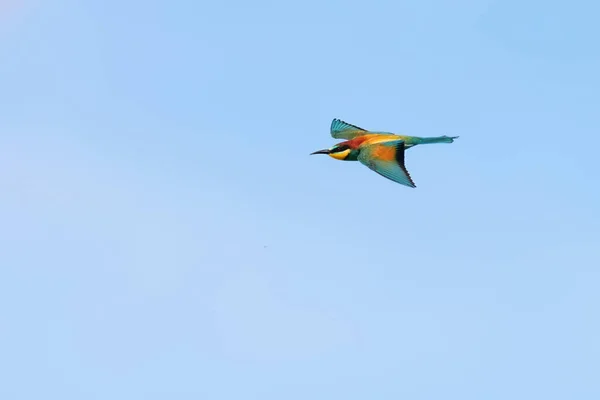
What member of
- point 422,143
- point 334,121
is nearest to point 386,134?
point 422,143

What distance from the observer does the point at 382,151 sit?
139 ft

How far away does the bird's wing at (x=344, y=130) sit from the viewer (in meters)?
47.8

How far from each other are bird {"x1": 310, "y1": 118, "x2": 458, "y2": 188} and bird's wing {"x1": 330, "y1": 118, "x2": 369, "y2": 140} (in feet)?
1.87

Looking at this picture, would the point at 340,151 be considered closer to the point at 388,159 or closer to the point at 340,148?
the point at 340,148

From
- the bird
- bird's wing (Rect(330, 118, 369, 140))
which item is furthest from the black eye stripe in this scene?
bird's wing (Rect(330, 118, 369, 140))

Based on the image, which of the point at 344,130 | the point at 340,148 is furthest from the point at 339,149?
the point at 344,130

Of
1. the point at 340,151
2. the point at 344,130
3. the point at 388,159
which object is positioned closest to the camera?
the point at 388,159

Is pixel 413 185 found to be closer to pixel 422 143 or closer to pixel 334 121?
pixel 422 143

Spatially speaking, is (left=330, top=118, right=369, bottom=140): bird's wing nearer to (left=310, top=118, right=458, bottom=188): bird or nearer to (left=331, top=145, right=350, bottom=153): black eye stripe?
(left=310, top=118, right=458, bottom=188): bird

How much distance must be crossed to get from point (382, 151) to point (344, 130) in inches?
259

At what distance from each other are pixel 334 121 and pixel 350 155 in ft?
18.2

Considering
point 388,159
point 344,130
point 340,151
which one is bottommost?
point 388,159

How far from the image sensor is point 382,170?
40844 mm

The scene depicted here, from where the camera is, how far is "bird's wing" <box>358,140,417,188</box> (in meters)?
39.9
